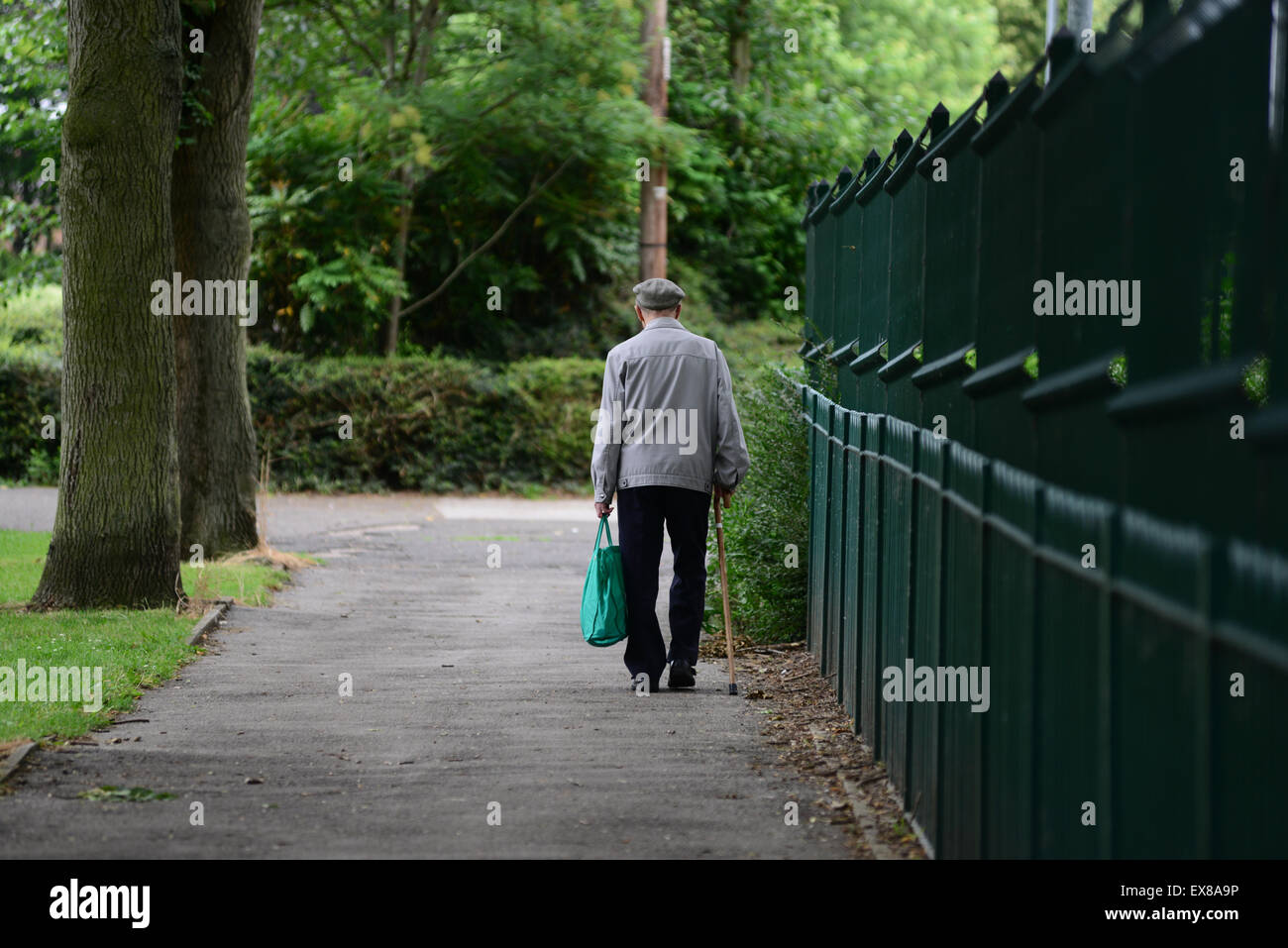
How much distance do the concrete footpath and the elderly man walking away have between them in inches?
14.0

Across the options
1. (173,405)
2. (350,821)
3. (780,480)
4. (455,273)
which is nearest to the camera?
(350,821)

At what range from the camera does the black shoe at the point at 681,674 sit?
825cm

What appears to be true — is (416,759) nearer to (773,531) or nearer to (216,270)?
(773,531)

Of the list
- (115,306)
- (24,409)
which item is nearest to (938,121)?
(115,306)

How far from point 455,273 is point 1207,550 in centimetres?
2354

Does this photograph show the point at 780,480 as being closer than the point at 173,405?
Yes

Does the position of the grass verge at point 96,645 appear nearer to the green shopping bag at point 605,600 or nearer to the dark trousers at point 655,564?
the green shopping bag at point 605,600

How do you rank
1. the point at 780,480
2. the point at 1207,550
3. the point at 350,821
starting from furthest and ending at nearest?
1. the point at 780,480
2. the point at 350,821
3. the point at 1207,550

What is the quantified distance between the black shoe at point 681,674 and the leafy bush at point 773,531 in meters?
1.53

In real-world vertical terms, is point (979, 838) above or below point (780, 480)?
below
